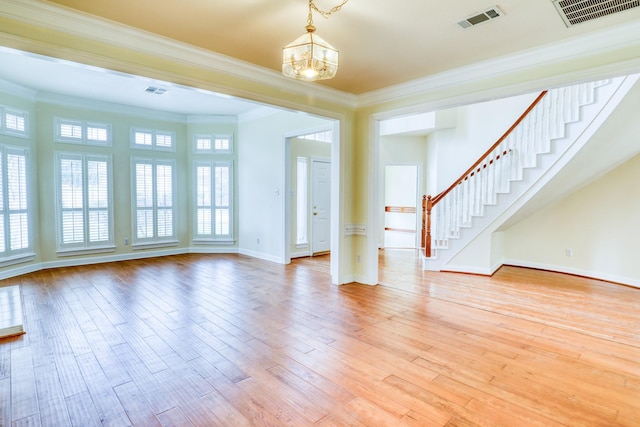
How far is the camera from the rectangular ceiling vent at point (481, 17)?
8.26 feet

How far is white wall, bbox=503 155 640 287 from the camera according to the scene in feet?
16.3

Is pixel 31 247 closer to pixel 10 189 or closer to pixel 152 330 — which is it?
pixel 10 189

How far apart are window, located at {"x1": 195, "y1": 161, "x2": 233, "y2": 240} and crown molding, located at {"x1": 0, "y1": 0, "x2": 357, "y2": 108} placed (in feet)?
12.3

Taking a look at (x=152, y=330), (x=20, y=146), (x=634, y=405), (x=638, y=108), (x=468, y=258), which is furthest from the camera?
(x=468, y=258)

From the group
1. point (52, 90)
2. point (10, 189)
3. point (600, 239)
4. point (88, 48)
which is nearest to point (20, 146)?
point (10, 189)

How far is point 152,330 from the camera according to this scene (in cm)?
315

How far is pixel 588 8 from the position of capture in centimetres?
245

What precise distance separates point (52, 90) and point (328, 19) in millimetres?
5302

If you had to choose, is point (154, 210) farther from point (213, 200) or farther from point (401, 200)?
point (401, 200)

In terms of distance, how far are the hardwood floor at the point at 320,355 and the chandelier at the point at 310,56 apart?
223 cm

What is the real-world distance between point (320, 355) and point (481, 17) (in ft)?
10.0

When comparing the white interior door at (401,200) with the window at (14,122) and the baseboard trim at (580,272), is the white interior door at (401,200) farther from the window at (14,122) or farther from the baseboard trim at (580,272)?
the window at (14,122)

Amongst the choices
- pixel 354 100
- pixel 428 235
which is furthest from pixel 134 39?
→ pixel 428 235

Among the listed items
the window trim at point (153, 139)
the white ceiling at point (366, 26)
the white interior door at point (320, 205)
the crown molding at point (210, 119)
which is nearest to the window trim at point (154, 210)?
the window trim at point (153, 139)
